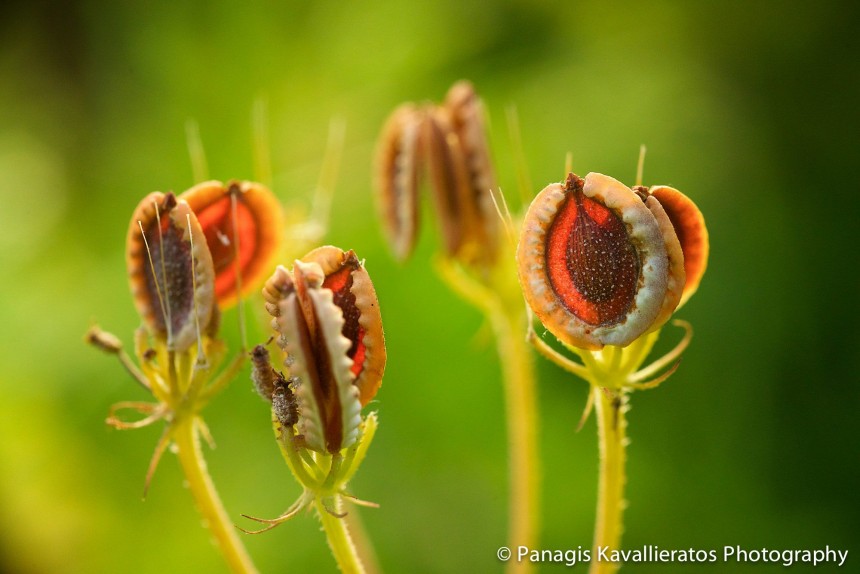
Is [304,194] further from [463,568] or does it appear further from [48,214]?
[463,568]

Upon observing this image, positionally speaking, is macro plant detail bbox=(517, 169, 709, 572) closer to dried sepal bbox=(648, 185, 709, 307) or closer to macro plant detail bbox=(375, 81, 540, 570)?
dried sepal bbox=(648, 185, 709, 307)

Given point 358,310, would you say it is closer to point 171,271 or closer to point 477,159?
point 171,271

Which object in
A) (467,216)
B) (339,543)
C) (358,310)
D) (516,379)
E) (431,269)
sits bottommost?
(339,543)

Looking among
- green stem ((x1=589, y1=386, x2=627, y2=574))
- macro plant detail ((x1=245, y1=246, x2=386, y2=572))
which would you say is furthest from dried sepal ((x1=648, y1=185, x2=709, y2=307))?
macro plant detail ((x1=245, y1=246, x2=386, y2=572))

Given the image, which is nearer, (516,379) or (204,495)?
(204,495)

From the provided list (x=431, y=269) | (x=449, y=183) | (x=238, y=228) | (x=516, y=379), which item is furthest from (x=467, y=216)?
(x=431, y=269)

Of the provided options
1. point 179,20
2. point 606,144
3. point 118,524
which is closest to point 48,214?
point 179,20
